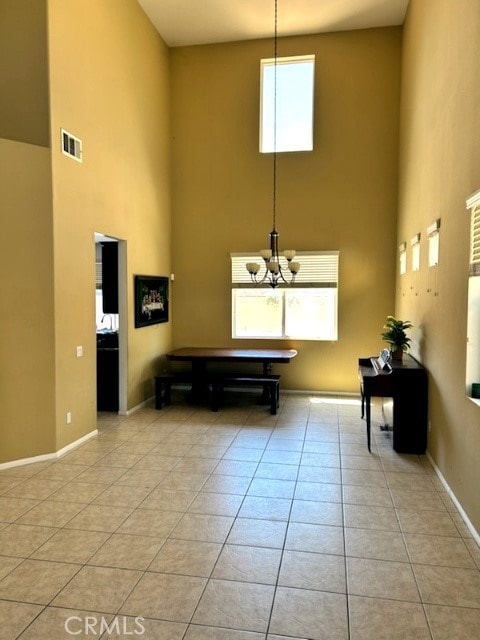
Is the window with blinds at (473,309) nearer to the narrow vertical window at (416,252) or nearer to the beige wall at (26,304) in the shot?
the narrow vertical window at (416,252)

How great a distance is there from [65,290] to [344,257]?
437 cm

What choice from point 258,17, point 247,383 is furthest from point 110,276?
point 258,17

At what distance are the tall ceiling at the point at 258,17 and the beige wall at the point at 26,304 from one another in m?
3.78

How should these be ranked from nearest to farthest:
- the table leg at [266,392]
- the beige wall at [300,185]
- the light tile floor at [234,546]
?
the light tile floor at [234,546]
the table leg at [266,392]
the beige wall at [300,185]

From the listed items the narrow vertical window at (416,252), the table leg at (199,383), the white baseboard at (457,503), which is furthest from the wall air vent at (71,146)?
the white baseboard at (457,503)

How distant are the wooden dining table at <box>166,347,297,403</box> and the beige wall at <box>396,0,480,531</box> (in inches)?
79.4

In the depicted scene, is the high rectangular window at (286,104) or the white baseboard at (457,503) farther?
the high rectangular window at (286,104)

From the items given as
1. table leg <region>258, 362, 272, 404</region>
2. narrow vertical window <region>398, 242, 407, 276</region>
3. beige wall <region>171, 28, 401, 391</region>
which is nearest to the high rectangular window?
beige wall <region>171, 28, 401, 391</region>

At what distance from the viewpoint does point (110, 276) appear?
239 inches

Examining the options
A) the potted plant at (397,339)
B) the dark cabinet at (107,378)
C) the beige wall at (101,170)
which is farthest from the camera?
the dark cabinet at (107,378)

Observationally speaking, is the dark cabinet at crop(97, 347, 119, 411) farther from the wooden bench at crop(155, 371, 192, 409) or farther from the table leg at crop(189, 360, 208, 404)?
the table leg at crop(189, 360, 208, 404)

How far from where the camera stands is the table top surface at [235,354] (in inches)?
254

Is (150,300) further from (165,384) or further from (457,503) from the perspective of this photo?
(457,503)

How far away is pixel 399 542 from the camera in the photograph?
2.97 m
